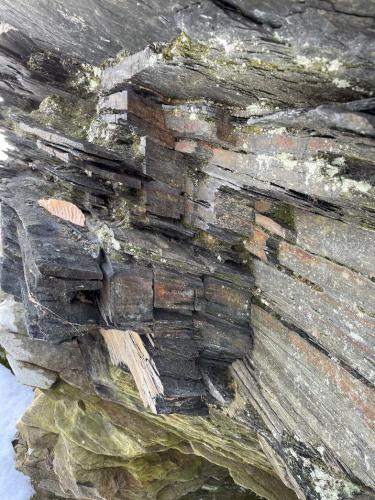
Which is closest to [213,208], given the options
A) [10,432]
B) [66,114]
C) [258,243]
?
[258,243]

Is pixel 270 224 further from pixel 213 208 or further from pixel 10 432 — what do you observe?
pixel 10 432

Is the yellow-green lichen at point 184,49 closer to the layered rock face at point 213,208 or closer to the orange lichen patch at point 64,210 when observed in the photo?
the layered rock face at point 213,208

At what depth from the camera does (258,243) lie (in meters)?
8.64

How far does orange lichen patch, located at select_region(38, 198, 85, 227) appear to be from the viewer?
9109 mm

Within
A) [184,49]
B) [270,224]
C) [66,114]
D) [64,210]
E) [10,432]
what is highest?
[184,49]

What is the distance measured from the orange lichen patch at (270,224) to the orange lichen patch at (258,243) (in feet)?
0.55

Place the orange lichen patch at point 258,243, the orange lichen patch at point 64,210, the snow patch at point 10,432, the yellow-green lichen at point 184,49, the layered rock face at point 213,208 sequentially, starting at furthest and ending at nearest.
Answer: the snow patch at point 10,432 → the orange lichen patch at point 64,210 → the orange lichen patch at point 258,243 → the yellow-green lichen at point 184,49 → the layered rock face at point 213,208

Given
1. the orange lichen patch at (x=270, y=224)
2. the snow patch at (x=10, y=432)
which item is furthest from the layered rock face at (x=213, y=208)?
the snow patch at (x=10, y=432)

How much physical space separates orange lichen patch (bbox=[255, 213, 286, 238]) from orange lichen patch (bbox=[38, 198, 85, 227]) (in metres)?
3.73

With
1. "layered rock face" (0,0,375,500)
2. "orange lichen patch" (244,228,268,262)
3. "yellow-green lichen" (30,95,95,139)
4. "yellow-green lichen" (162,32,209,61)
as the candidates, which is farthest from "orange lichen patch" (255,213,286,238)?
"yellow-green lichen" (30,95,95,139)

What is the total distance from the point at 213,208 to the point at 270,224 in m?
1.20

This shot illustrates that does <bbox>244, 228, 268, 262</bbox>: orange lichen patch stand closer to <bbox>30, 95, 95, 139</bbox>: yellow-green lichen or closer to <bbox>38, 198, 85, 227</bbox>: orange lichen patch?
<bbox>38, 198, 85, 227</bbox>: orange lichen patch

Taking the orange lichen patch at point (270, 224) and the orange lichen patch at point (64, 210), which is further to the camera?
the orange lichen patch at point (64, 210)

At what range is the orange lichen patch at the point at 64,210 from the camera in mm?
9109
